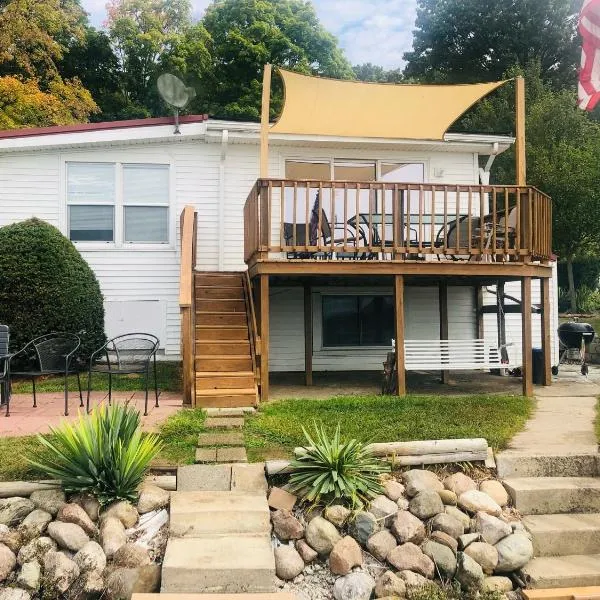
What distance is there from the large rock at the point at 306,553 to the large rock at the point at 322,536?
0.03 m

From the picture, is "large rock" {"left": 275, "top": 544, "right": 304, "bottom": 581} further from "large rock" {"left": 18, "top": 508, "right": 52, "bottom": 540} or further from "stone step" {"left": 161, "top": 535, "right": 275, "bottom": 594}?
"large rock" {"left": 18, "top": 508, "right": 52, "bottom": 540}

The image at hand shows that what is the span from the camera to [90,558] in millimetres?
3920

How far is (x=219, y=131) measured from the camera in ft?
34.4

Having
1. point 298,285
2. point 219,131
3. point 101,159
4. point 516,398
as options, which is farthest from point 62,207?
point 516,398

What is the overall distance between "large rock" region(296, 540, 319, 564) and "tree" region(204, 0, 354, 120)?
77.1 feet

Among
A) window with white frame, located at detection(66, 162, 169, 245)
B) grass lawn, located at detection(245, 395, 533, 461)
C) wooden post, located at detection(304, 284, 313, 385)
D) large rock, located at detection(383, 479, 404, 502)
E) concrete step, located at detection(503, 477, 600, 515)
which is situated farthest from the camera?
window with white frame, located at detection(66, 162, 169, 245)

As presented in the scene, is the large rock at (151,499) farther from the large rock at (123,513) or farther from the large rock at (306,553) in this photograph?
the large rock at (306,553)

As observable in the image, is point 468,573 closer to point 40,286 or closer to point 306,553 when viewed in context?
point 306,553

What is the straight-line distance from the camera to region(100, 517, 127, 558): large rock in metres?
4.01

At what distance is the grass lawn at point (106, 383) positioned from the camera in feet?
27.8

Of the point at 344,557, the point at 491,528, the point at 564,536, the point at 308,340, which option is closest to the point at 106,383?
the point at 308,340

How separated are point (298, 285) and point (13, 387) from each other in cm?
473

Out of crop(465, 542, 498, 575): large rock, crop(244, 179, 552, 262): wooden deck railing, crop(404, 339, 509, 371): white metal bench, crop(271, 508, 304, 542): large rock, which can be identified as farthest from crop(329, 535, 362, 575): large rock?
crop(244, 179, 552, 262): wooden deck railing

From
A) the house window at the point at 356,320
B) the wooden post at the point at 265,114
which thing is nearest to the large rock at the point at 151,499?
the wooden post at the point at 265,114
